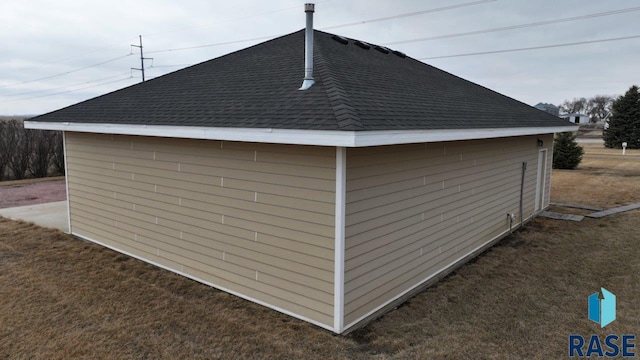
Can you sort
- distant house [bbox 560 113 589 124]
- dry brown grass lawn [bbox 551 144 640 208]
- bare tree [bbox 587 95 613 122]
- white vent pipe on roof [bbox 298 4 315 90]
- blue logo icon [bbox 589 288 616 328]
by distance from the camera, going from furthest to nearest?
bare tree [bbox 587 95 613 122] → distant house [bbox 560 113 589 124] → dry brown grass lawn [bbox 551 144 640 208] → white vent pipe on roof [bbox 298 4 315 90] → blue logo icon [bbox 589 288 616 328]

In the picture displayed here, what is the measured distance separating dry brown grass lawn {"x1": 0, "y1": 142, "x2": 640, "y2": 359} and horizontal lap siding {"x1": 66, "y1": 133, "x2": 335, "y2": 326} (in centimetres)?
28

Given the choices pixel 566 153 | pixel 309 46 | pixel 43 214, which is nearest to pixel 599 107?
pixel 566 153

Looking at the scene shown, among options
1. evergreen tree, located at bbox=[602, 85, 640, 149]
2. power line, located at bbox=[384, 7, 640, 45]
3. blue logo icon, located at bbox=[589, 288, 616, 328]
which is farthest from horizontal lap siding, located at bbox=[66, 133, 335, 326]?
evergreen tree, located at bbox=[602, 85, 640, 149]

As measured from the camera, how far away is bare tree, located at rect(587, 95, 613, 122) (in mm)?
66356

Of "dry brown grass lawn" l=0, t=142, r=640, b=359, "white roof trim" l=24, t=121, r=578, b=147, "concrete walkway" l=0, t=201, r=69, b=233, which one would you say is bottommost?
"concrete walkway" l=0, t=201, r=69, b=233

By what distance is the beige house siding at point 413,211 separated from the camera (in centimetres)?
450

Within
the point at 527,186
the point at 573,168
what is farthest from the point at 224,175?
the point at 573,168

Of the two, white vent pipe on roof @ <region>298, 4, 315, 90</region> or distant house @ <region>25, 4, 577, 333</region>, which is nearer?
distant house @ <region>25, 4, 577, 333</region>

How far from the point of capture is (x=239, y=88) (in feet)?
20.1

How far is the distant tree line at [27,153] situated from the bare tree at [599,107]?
7471cm

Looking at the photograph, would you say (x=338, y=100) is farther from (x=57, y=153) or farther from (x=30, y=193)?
(x=57, y=153)

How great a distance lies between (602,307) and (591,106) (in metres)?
77.3

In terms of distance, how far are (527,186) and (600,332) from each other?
5.77 m

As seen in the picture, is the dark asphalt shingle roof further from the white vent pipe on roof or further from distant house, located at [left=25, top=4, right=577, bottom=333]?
the white vent pipe on roof
